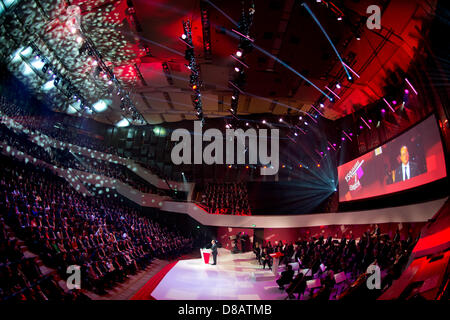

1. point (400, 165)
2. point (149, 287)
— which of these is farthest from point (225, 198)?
point (149, 287)

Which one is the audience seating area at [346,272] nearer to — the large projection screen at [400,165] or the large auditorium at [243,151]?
the large auditorium at [243,151]

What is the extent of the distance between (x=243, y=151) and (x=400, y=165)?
10.9 metres

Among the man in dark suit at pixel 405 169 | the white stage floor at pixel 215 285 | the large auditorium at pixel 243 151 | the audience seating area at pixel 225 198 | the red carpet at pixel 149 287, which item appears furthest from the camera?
the audience seating area at pixel 225 198

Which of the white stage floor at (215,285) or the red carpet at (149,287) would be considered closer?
the red carpet at (149,287)

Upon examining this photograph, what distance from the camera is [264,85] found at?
11.1 m

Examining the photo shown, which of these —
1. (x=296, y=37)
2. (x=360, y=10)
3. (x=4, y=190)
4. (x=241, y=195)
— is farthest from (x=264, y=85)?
(x=4, y=190)

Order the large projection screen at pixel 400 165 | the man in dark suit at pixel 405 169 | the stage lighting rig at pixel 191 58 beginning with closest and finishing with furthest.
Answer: the large projection screen at pixel 400 165, the man in dark suit at pixel 405 169, the stage lighting rig at pixel 191 58

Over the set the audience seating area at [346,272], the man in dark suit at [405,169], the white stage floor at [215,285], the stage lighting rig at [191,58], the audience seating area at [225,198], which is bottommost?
the white stage floor at [215,285]

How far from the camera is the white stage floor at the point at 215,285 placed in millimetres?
5598

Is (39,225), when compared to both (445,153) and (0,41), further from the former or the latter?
(445,153)

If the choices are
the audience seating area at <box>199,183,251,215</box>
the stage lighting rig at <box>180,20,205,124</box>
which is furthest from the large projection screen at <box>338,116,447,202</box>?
the stage lighting rig at <box>180,20,205,124</box>

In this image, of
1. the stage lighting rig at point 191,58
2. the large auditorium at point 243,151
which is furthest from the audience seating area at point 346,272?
the stage lighting rig at point 191,58

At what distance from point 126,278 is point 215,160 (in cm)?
1311

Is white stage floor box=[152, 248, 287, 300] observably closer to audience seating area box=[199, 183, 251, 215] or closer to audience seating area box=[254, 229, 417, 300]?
audience seating area box=[254, 229, 417, 300]
